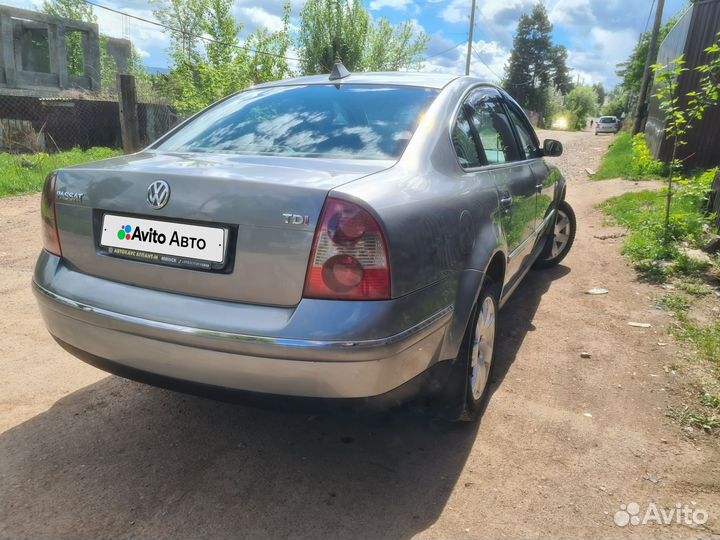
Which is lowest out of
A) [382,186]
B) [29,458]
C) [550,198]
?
[29,458]

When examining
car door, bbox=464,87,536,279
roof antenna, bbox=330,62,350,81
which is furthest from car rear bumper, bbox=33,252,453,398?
roof antenna, bbox=330,62,350,81

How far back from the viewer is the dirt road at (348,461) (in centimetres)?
195

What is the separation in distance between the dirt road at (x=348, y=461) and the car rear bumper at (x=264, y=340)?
0.52 metres

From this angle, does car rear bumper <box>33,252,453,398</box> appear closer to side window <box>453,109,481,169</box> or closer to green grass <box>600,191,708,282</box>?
side window <box>453,109,481,169</box>

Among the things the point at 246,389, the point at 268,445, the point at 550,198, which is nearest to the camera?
the point at 246,389

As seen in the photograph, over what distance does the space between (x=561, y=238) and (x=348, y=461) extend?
150 inches

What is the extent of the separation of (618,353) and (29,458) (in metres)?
3.34

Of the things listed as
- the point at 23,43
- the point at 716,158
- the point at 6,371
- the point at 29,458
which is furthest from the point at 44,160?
the point at 23,43

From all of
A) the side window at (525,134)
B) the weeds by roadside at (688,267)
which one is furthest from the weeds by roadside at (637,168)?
the side window at (525,134)

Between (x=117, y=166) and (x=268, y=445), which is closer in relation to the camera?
(x=117, y=166)

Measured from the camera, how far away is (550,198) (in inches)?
168

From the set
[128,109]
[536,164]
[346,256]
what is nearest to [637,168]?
[536,164]

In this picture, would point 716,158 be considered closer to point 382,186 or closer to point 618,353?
point 618,353

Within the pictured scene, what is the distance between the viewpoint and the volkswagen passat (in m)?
1.74
